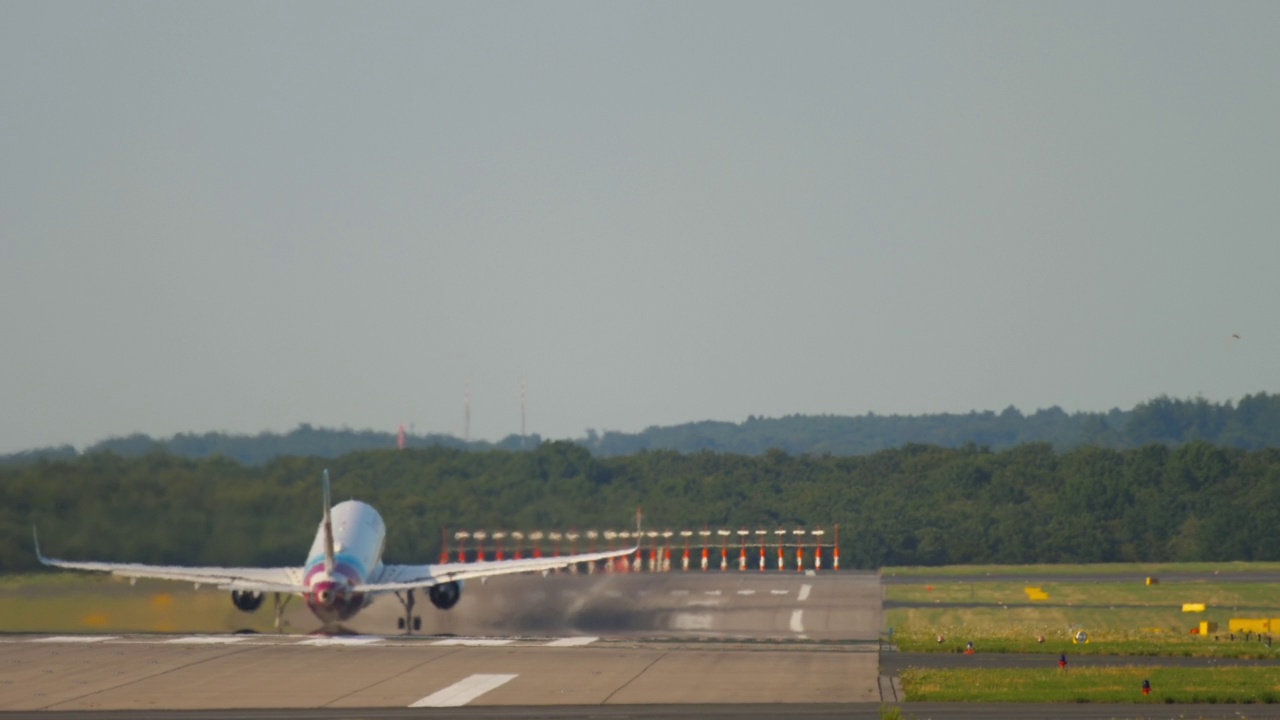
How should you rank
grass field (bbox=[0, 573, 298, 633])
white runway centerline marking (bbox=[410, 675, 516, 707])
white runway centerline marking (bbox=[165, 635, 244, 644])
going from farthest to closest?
grass field (bbox=[0, 573, 298, 633]) → white runway centerline marking (bbox=[165, 635, 244, 644]) → white runway centerline marking (bbox=[410, 675, 516, 707])

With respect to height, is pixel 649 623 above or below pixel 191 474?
below

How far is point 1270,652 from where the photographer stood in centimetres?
4416

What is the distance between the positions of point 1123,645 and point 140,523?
39.3 meters

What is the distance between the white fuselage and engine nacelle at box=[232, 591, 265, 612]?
78.6 inches

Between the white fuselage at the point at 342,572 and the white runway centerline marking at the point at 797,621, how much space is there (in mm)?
14843

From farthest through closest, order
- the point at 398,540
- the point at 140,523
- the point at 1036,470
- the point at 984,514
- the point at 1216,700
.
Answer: the point at 1036,470 < the point at 984,514 < the point at 398,540 < the point at 140,523 < the point at 1216,700

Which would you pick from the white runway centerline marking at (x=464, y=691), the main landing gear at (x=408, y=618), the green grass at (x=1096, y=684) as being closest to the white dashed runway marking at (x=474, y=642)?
the main landing gear at (x=408, y=618)

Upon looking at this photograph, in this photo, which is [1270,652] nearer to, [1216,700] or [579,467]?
[1216,700]

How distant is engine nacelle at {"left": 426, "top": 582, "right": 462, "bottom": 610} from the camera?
59781 millimetres

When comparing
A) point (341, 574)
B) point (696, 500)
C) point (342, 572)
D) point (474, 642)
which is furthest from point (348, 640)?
point (696, 500)

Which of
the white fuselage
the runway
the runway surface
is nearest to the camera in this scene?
the runway surface

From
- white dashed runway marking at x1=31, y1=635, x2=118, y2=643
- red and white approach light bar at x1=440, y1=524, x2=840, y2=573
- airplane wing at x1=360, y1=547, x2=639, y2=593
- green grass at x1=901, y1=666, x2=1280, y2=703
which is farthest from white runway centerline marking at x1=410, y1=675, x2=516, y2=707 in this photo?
red and white approach light bar at x1=440, y1=524, x2=840, y2=573

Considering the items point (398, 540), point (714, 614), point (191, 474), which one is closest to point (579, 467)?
point (398, 540)

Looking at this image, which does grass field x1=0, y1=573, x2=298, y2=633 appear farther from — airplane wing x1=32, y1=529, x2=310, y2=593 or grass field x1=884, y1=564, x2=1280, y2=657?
grass field x1=884, y1=564, x2=1280, y2=657
